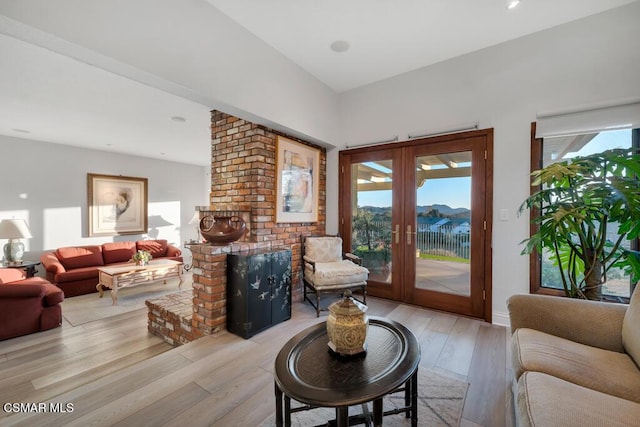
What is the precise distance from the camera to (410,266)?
3.34 metres

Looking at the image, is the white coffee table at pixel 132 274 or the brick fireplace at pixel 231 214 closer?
the brick fireplace at pixel 231 214

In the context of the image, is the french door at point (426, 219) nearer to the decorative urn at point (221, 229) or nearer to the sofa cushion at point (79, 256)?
the decorative urn at point (221, 229)

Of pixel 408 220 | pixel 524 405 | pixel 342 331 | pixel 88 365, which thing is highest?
pixel 408 220

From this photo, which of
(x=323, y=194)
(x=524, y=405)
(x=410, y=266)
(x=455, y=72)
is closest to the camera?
(x=524, y=405)

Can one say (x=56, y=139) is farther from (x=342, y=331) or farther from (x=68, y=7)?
(x=342, y=331)

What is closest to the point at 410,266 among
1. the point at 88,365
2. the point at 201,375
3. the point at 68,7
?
the point at 201,375

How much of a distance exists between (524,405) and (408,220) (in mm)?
2404

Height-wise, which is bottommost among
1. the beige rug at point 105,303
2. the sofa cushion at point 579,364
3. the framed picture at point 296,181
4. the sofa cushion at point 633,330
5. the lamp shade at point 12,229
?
the beige rug at point 105,303

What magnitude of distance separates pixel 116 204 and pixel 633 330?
7686mm

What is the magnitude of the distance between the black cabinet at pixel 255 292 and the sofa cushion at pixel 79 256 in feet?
13.7

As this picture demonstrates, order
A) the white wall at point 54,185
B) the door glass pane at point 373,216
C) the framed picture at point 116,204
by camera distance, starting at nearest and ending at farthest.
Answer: the door glass pane at point 373,216 → the white wall at point 54,185 → the framed picture at point 116,204

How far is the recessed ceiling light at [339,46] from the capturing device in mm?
2781

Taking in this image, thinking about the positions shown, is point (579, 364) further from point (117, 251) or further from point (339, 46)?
point (117, 251)

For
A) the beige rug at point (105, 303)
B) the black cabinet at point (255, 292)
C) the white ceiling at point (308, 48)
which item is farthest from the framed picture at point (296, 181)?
the beige rug at point (105, 303)
